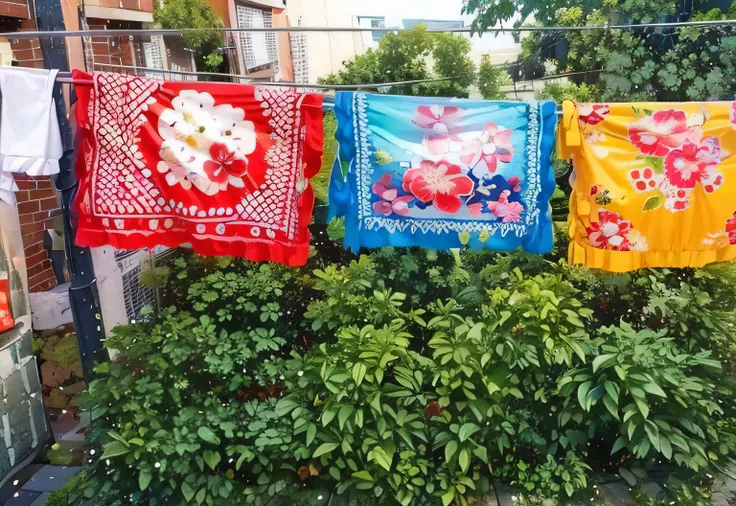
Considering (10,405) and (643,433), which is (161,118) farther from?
(643,433)

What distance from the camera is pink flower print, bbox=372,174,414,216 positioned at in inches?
104

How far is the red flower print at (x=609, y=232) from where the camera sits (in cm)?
267

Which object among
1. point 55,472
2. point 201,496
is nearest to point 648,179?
point 201,496

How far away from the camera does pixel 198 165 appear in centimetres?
261

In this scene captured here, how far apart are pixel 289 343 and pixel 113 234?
117 cm

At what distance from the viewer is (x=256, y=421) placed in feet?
9.45

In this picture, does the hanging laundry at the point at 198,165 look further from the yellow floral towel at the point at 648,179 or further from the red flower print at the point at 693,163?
the red flower print at the point at 693,163

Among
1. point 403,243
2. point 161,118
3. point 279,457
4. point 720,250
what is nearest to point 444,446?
point 279,457

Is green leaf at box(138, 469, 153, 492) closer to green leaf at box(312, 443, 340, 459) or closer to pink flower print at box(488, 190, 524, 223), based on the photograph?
green leaf at box(312, 443, 340, 459)

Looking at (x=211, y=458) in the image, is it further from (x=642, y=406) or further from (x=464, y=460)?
(x=642, y=406)

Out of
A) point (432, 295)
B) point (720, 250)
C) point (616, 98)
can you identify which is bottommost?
point (432, 295)

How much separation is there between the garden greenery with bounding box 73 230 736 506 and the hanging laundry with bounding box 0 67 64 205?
97 cm

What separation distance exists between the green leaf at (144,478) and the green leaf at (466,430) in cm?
155

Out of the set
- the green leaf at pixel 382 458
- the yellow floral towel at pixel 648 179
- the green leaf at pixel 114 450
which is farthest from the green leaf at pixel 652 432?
the green leaf at pixel 114 450
